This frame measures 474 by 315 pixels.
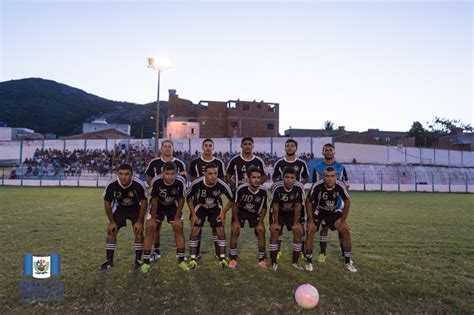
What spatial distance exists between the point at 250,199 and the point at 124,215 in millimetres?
2078

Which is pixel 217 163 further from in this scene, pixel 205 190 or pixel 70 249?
pixel 70 249

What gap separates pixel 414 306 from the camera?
3.88 meters

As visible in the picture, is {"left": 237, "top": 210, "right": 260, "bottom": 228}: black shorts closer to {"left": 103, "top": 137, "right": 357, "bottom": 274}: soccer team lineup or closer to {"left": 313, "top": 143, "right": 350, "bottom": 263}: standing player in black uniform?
{"left": 103, "top": 137, "right": 357, "bottom": 274}: soccer team lineup

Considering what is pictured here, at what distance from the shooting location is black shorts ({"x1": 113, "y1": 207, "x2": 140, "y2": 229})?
5359 mm

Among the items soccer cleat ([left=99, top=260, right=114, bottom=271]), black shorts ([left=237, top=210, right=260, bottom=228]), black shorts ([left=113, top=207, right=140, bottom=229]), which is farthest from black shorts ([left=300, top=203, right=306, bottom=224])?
soccer cleat ([left=99, top=260, right=114, bottom=271])

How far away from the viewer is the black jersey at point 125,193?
17.5 ft

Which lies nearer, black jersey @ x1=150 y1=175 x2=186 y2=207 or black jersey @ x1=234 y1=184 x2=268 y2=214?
black jersey @ x1=150 y1=175 x2=186 y2=207

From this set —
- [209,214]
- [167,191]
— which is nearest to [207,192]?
[209,214]

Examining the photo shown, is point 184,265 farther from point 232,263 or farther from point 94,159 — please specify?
point 94,159

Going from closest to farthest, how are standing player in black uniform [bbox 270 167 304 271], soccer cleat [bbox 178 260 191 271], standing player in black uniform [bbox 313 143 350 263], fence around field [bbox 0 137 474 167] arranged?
soccer cleat [bbox 178 260 191 271], standing player in black uniform [bbox 270 167 304 271], standing player in black uniform [bbox 313 143 350 263], fence around field [bbox 0 137 474 167]

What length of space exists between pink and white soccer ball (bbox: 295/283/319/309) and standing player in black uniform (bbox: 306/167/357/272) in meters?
1.57

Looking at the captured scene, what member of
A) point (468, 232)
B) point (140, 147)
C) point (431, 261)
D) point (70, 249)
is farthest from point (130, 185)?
point (140, 147)

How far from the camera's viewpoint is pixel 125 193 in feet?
17.5

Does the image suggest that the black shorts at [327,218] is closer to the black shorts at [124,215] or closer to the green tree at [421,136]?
the black shorts at [124,215]
